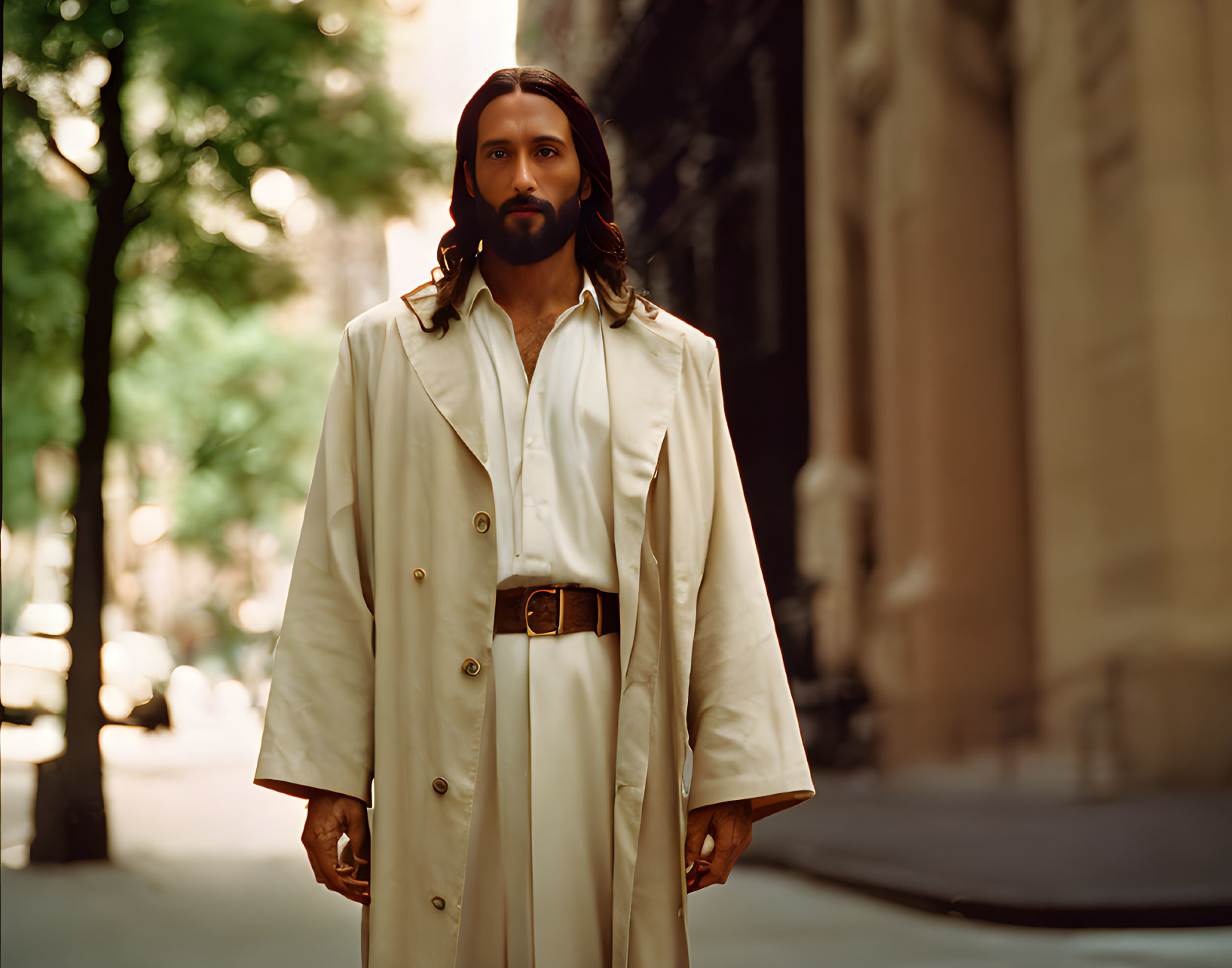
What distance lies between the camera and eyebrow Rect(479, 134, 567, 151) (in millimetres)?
2189

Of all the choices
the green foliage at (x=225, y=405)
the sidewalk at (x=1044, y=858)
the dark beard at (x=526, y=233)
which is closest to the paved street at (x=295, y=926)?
the sidewalk at (x=1044, y=858)

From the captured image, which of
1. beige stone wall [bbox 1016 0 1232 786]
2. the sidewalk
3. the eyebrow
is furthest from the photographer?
beige stone wall [bbox 1016 0 1232 786]

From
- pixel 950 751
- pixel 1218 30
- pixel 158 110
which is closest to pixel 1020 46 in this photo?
pixel 1218 30

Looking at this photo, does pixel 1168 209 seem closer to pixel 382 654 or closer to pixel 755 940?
pixel 755 940

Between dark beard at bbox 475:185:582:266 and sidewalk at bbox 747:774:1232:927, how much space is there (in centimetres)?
509

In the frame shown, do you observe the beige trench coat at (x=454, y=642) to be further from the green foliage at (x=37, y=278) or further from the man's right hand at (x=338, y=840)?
the green foliage at (x=37, y=278)

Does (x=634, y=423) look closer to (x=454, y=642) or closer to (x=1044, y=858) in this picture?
(x=454, y=642)

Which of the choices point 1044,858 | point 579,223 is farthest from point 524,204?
point 1044,858

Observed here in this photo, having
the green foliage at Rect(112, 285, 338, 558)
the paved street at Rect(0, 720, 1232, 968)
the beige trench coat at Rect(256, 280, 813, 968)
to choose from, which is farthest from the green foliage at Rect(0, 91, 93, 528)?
the beige trench coat at Rect(256, 280, 813, 968)

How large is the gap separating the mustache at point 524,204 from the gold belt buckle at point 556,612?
0.67 m

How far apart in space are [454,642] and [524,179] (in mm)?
819

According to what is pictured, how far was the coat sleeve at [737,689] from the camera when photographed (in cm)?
206

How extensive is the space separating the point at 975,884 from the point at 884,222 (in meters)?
4.76

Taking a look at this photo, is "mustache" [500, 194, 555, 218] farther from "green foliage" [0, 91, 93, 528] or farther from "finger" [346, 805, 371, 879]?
"green foliage" [0, 91, 93, 528]
